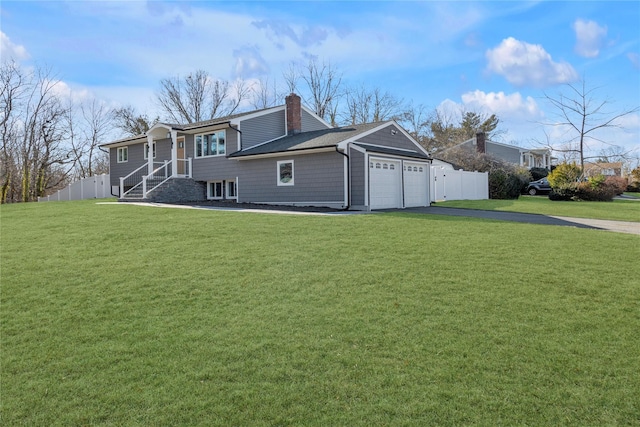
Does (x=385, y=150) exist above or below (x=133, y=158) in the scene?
below

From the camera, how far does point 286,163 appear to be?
1978cm

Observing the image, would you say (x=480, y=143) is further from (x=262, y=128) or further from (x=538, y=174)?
(x=262, y=128)

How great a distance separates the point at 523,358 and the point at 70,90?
4223 centimetres

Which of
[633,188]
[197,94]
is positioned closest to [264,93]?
[197,94]

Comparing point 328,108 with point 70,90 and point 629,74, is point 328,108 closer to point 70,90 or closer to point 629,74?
point 70,90

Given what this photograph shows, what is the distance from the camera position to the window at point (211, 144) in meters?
22.6

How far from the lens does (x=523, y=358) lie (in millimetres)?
4039

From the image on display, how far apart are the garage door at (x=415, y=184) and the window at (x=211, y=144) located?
9566mm

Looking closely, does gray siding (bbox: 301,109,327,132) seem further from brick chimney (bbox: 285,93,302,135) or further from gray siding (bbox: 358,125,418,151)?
gray siding (bbox: 358,125,418,151)

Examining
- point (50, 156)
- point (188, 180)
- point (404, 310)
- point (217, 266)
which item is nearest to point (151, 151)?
point (188, 180)

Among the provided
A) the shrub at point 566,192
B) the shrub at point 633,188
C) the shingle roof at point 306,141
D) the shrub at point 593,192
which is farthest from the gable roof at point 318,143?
the shrub at point 633,188

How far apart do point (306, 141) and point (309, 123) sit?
576cm

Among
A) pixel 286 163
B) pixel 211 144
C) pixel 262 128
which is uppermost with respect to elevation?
pixel 262 128

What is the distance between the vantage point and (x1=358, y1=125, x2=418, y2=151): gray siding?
19219 mm
